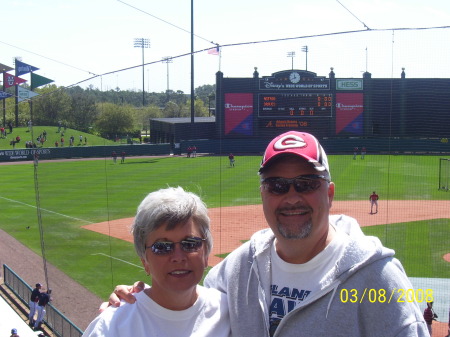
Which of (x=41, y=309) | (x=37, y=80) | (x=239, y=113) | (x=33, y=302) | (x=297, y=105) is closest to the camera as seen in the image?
(x=297, y=105)

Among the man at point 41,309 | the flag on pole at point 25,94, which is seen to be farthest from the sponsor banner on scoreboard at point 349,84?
the man at point 41,309

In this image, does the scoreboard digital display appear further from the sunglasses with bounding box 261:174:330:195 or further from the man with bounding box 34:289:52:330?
the man with bounding box 34:289:52:330

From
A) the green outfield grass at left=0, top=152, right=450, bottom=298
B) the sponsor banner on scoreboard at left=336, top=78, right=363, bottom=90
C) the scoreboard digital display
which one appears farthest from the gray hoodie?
the green outfield grass at left=0, top=152, right=450, bottom=298

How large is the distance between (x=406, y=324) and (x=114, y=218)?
59.4ft

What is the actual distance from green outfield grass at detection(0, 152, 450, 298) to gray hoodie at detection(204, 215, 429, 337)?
6.20 m

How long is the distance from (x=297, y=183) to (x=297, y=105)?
591 cm

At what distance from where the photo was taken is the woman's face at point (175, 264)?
2.15 meters

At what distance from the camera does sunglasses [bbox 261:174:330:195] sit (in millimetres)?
2203

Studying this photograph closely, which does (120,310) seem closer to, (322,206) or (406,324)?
(322,206)

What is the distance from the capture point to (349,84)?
730 centimetres

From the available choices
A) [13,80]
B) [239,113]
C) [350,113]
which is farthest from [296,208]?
[13,80]

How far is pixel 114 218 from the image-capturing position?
19.4 m

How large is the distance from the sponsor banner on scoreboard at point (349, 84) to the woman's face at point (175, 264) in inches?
212

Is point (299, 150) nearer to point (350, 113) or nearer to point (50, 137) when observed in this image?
point (350, 113)
